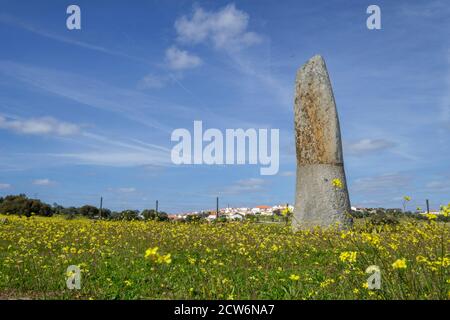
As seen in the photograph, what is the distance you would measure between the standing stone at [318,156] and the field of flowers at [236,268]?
107 inches

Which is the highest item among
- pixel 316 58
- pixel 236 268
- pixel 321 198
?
pixel 316 58

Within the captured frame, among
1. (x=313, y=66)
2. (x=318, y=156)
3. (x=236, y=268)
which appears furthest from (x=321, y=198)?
(x=236, y=268)

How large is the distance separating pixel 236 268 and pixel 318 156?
26.7ft

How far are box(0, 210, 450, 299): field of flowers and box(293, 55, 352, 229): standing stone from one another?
107 inches

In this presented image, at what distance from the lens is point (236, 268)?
8203 millimetres

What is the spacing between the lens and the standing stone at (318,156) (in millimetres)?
15117

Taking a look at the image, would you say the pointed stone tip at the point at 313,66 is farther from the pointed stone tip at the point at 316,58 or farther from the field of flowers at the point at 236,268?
the field of flowers at the point at 236,268

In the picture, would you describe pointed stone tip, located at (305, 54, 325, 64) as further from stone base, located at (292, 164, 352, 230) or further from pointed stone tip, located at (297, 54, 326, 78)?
stone base, located at (292, 164, 352, 230)

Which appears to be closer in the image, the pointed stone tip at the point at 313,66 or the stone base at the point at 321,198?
the stone base at the point at 321,198

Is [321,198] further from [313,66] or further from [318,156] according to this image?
[313,66]

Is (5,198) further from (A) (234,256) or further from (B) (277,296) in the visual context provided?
(B) (277,296)

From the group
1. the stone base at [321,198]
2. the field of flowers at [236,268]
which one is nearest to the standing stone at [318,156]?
the stone base at [321,198]

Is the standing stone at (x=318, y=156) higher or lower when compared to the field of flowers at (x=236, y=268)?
higher
